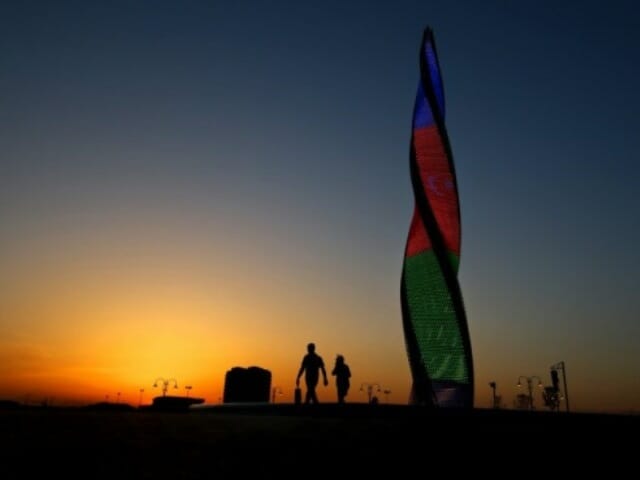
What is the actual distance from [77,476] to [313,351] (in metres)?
13.2

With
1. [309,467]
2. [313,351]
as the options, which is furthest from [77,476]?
[313,351]

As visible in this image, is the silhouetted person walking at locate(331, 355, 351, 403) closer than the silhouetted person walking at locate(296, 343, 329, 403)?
No

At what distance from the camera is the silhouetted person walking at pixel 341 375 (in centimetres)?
1938

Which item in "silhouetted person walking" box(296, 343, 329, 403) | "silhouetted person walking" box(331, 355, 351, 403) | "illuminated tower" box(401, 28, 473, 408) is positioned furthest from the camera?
"illuminated tower" box(401, 28, 473, 408)

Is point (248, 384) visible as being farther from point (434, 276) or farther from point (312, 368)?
point (312, 368)

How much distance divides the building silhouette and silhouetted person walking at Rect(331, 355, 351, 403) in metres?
56.8

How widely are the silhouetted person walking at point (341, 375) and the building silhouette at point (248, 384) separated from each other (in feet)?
186

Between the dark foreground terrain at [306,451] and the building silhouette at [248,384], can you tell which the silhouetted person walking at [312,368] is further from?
the building silhouette at [248,384]

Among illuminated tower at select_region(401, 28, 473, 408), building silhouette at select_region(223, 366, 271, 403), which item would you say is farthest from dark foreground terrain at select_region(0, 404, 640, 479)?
building silhouette at select_region(223, 366, 271, 403)

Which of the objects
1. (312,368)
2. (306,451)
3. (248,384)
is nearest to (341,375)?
(312,368)

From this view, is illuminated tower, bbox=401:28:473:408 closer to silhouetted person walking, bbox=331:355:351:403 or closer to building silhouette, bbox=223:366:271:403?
silhouetted person walking, bbox=331:355:351:403

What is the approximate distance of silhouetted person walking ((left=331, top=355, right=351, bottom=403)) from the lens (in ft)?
63.6

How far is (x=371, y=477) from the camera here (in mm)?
3230

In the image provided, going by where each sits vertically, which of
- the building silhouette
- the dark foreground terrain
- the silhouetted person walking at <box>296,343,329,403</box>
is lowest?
the dark foreground terrain
